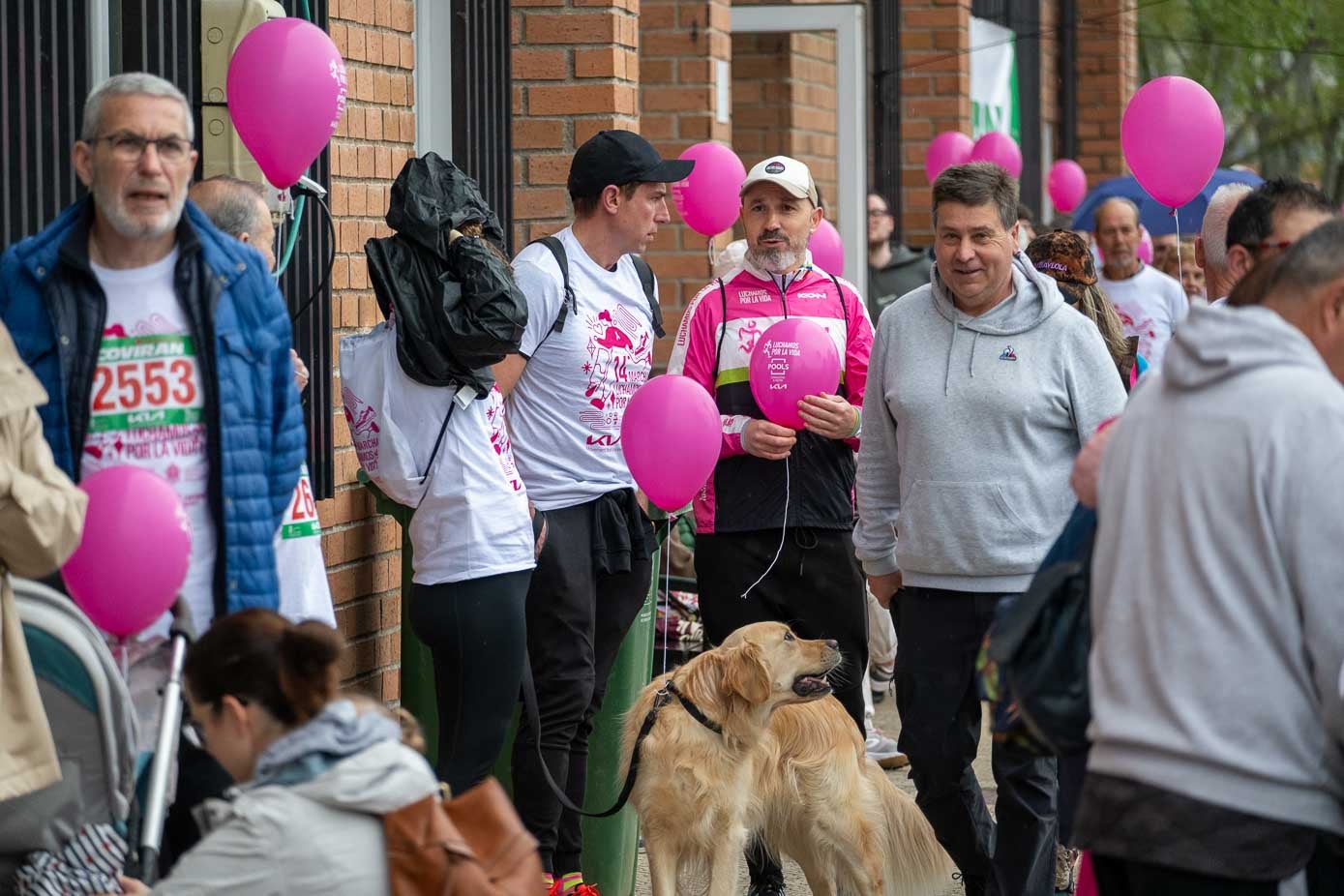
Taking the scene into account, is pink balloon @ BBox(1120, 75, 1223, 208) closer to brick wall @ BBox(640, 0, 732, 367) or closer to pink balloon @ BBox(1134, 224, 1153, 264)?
brick wall @ BBox(640, 0, 732, 367)

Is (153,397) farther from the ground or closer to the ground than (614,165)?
closer to the ground

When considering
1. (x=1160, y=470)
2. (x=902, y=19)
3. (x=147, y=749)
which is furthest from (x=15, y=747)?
(x=902, y=19)

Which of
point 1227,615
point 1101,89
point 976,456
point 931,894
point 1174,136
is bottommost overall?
point 931,894

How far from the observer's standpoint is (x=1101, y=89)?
814 inches

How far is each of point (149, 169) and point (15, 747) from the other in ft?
3.61

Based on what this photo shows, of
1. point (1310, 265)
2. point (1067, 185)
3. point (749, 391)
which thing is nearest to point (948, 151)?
point (1067, 185)

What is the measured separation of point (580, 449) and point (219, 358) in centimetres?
183

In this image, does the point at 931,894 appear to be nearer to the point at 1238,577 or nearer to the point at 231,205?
the point at 231,205

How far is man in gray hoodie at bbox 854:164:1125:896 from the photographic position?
17.0ft

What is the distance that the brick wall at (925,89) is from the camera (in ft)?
46.7

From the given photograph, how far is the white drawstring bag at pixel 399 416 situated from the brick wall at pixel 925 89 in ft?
31.1

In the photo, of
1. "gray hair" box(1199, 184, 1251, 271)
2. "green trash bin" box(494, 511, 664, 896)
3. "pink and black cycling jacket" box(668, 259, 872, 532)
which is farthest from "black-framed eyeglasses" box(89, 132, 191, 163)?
"gray hair" box(1199, 184, 1251, 271)

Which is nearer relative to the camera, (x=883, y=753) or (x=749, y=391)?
(x=749, y=391)

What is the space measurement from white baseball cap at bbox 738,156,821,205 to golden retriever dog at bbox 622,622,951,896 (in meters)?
1.39
